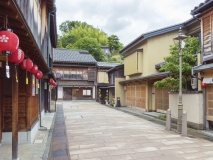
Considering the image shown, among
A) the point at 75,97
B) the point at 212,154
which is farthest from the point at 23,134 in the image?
the point at 75,97

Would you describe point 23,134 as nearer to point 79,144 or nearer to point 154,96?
point 79,144

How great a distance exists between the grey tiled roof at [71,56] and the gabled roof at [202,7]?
29.9 meters

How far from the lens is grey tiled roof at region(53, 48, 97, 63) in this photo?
3903 cm

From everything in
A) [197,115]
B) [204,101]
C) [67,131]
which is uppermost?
[204,101]

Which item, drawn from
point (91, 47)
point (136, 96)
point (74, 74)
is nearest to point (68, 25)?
point (91, 47)

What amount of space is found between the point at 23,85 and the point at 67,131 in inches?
155

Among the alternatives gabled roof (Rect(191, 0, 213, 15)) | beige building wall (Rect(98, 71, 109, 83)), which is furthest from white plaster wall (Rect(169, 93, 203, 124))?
beige building wall (Rect(98, 71, 109, 83))

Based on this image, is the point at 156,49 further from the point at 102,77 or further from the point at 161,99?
the point at 102,77

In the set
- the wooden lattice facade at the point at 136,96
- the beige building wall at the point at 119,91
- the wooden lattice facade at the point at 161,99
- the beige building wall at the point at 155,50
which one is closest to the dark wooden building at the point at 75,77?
the beige building wall at the point at 119,91

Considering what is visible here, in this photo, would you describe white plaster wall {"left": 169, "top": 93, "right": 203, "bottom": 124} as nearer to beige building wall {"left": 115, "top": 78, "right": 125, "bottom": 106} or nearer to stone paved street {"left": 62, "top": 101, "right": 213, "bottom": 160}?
stone paved street {"left": 62, "top": 101, "right": 213, "bottom": 160}

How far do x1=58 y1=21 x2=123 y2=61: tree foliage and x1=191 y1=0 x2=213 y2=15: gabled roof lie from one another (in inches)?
1732

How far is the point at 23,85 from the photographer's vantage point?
7766 mm

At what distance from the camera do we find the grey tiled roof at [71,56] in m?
39.0

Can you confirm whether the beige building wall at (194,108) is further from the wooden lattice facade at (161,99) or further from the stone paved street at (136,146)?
the wooden lattice facade at (161,99)
